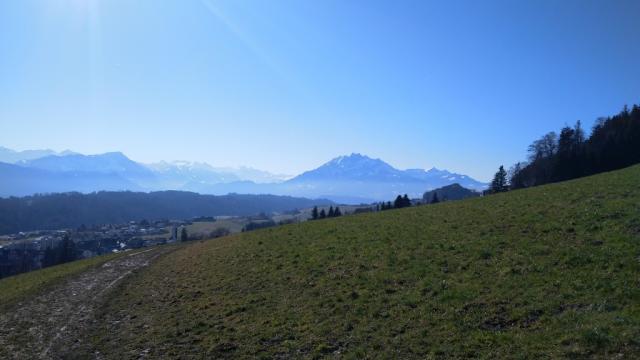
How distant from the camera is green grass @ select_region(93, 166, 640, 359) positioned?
1156 centimetres

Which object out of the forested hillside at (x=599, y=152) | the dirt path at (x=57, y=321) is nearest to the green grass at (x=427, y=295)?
the dirt path at (x=57, y=321)

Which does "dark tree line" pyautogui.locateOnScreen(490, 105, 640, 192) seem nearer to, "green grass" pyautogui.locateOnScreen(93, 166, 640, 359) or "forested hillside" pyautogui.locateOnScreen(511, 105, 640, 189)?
"forested hillside" pyautogui.locateOnScreen(511, 105, 640, 189)

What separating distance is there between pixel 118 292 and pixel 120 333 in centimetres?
871

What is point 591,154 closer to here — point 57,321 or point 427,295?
point 427,295

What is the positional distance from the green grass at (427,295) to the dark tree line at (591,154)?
156 feet

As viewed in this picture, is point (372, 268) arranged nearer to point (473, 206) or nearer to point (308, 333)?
point (308, 333)

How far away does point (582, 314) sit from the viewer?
37.7 ft

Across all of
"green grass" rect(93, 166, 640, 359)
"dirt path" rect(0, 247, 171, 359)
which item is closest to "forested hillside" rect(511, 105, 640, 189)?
"green grass" rect(93, 166, 640, 359)

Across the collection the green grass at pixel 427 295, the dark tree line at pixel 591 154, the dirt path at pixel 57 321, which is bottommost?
the dirt path at pixel 57 321

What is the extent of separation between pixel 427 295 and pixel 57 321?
711 inches

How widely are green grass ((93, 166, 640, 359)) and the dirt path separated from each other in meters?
1.17

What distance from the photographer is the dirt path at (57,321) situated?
16.8 metres

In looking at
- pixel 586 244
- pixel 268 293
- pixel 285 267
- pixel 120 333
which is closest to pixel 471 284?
pixel 586 244

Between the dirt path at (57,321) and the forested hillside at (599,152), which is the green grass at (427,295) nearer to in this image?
the dirt path at (57,321)
